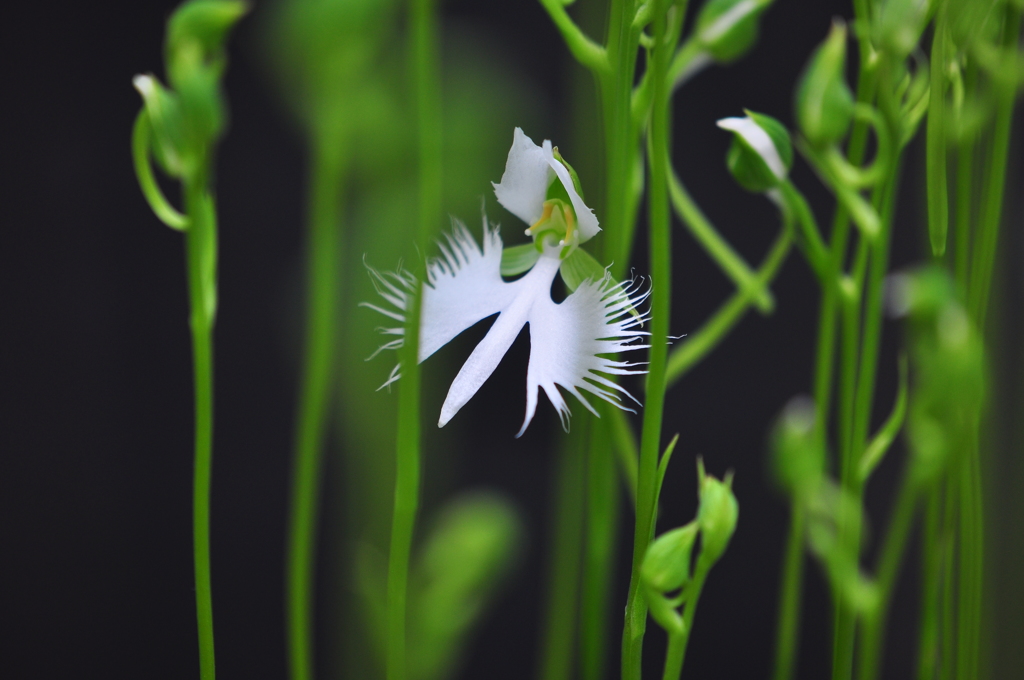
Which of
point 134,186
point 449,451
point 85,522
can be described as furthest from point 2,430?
point 449,451

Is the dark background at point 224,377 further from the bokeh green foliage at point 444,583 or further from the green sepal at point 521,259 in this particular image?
the green sepal at point 521,259

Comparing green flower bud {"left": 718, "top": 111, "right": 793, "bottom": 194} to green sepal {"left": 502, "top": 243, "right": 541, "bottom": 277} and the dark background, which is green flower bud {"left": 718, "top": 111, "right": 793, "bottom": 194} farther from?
the dark background

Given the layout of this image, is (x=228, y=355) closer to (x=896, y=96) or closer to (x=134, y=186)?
(x=134, y=186)

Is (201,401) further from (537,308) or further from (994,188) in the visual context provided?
(994,188)

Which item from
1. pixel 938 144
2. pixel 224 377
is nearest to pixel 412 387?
pixel 938 144

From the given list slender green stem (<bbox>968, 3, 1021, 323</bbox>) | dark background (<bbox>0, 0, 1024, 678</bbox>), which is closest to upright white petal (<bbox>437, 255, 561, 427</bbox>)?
slender green stem (<bbox>968, 3, 1021, 323</bbox>)
